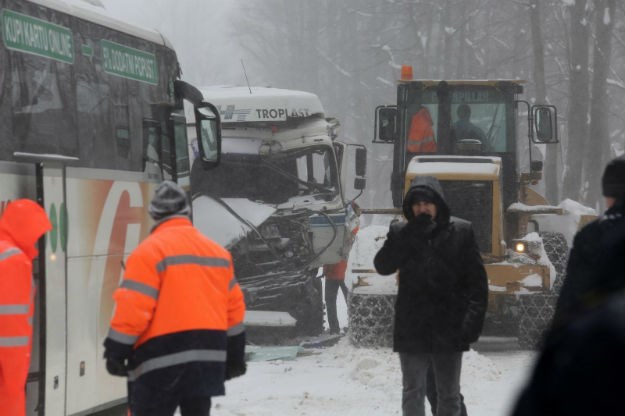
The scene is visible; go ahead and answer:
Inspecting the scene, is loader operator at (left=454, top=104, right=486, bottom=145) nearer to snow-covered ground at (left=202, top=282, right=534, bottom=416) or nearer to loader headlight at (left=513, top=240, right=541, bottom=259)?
loader headlight at (left=513, top=240, right=541, bottom=259)

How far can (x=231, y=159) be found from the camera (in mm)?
16781

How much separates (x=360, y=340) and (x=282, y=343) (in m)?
2.80

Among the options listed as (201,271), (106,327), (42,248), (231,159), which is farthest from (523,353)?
(201,271)

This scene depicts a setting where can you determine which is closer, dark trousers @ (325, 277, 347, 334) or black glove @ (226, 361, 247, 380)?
black glove @ (226, 361, 247, 380)

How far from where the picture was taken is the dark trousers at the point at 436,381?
21.8 feet

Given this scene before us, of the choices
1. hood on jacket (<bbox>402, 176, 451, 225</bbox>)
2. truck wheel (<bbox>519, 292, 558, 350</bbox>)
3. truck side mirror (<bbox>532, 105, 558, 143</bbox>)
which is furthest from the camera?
truck wheel (<bbox>519, 292, 558, 350</bbox>)

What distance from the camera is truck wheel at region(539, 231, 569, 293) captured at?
15024 mm

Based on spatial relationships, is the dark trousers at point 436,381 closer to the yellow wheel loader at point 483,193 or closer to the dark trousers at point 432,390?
the dark trousers at point 432,390

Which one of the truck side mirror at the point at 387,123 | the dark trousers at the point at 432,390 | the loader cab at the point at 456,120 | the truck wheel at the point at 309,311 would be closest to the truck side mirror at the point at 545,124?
the loader cab at the point at 456,120

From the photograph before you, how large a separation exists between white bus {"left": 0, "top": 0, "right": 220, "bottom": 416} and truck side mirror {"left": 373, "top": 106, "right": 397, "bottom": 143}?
232 inches

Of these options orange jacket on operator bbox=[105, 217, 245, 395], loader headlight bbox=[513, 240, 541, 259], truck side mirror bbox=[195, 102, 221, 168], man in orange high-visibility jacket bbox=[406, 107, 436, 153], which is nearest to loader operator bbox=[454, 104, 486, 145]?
man in orange high-visibility jacket bbox=[406, 107, 436, 153]

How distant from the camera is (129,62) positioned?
349 inches

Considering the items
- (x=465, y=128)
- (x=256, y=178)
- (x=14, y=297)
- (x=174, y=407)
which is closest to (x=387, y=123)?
(x=465, y=128)

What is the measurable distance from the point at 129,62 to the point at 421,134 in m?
6.88
